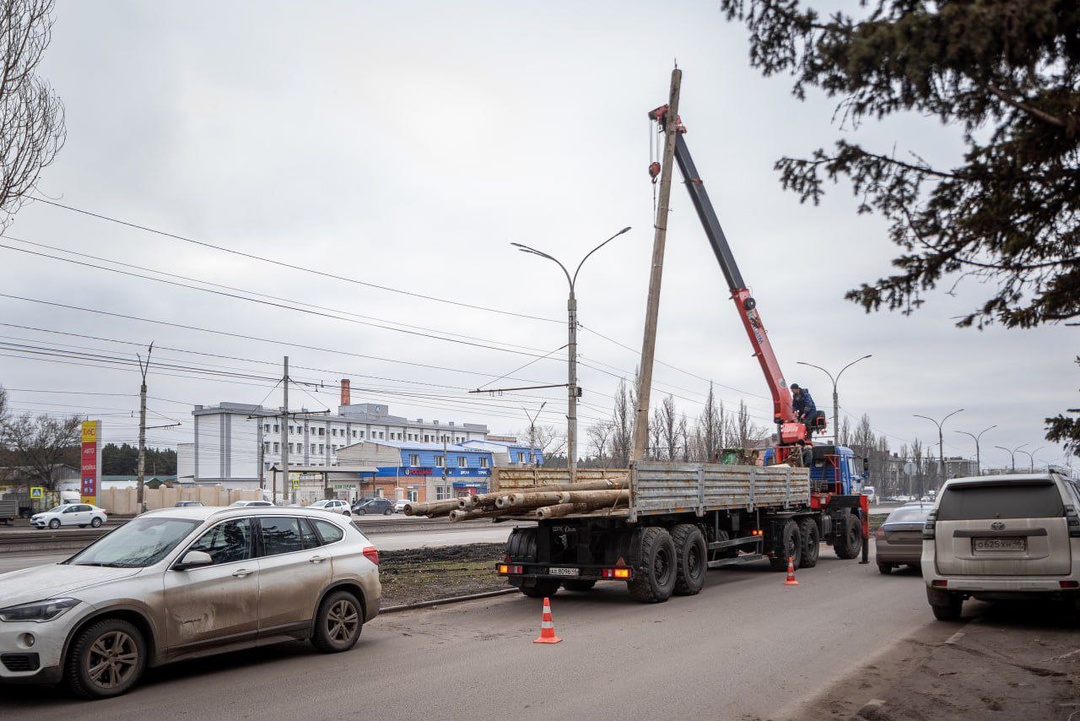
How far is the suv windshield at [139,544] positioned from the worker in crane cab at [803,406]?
55.9 ft

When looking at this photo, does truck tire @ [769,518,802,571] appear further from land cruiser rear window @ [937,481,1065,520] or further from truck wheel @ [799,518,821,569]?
land cruiser rear window @ [937,481,1065,520]

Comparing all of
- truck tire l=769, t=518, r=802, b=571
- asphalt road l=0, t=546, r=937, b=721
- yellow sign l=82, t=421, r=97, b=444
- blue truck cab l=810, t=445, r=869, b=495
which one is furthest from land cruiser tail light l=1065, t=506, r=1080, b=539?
yellow sign l=82, t=421, r=97, b=444

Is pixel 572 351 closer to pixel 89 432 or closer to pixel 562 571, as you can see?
pixel 562 571

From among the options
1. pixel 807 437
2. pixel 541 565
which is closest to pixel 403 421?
pixel 807 437

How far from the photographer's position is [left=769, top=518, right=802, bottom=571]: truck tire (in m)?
18.2

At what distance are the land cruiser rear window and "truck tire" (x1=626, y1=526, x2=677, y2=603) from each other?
422cm

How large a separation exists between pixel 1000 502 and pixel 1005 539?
0.43 meters

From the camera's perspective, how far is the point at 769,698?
23.8 feet

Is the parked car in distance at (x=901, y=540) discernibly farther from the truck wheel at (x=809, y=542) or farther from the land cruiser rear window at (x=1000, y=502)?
the land cruiser rear window at (x=1000, y=502)

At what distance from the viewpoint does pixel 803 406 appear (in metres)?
22.6

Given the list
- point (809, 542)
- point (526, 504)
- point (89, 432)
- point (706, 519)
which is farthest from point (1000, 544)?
point (89, 432)

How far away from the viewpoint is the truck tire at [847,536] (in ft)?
71.1

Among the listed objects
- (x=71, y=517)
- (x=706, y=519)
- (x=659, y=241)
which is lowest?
(x=71, y=517)

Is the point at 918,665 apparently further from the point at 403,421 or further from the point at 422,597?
the point at 403,421
